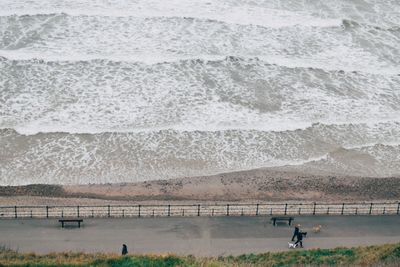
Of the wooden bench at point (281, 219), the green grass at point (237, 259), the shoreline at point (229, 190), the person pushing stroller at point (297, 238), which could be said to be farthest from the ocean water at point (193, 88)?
the green grass at point (237, 259)

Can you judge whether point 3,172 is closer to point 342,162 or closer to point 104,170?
point 104,170

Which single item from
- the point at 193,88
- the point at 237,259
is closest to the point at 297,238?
the point at 237,259

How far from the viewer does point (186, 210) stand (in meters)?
24.8

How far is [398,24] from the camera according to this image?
152 ft

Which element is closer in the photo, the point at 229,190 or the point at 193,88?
the point at 229,190

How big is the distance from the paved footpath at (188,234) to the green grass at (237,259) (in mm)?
752

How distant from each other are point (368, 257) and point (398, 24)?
30.5m

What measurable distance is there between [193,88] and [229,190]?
1010 cm

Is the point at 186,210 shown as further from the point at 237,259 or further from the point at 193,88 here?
the point at 193,88

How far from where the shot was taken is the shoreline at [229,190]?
26797 millimetres

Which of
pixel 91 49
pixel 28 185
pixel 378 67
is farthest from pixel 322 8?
pixel 28 185

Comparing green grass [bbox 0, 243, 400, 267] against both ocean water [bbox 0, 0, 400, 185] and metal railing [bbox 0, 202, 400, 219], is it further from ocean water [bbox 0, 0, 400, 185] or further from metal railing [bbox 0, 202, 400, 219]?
ocean water [bbox 0, 0, 400, 185]

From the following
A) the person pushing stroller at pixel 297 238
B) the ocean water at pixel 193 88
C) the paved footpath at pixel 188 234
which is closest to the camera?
the paved footpath at pixel 188 234

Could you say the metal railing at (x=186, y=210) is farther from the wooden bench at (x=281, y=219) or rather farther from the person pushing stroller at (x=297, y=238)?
the person pushing stroller at (x=297, y=238)
